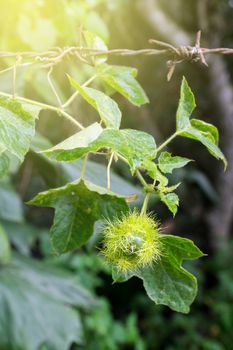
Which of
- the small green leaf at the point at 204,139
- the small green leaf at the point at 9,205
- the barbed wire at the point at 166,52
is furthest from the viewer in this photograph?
the small green leaf at the point at 9,205

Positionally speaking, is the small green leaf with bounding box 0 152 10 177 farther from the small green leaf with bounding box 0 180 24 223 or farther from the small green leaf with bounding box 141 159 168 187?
the small green leaf with bounding box 0 180 24 223

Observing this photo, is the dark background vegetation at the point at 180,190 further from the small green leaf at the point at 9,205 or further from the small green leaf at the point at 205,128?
the small green leaf at the point at 205,128

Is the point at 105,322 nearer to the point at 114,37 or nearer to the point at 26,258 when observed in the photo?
the point at 26,258

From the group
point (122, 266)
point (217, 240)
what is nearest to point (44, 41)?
point (122, 266)

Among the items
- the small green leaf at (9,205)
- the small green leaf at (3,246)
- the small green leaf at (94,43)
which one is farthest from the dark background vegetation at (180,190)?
the small green leaf at (94,43)

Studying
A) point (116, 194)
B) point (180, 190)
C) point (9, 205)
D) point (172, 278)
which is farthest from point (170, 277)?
point (180, 190)
